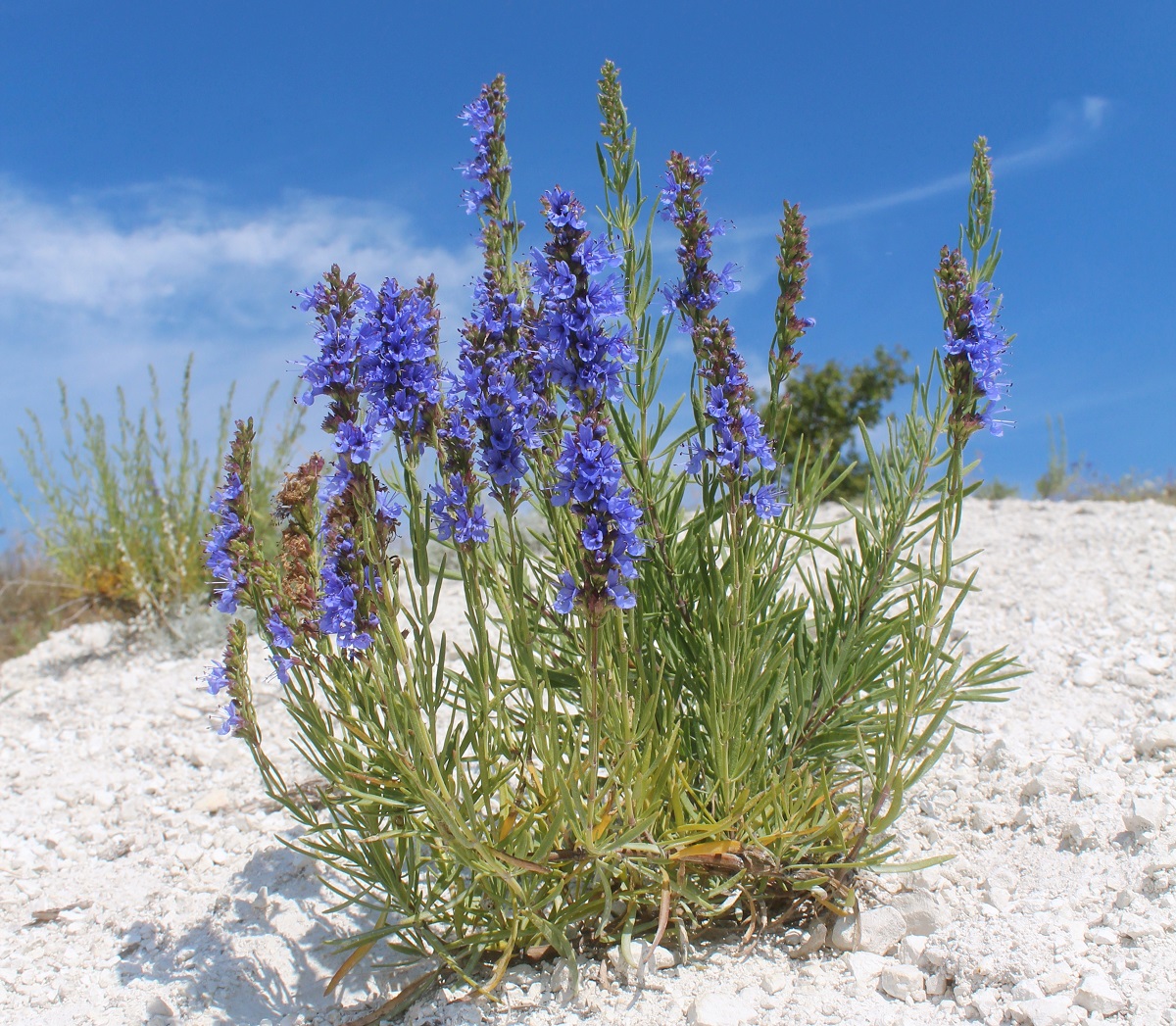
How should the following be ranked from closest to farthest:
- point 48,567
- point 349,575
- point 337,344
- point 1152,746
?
1. point 337,344
2. point 349,575
3. point 1152,746
4. point 48,567

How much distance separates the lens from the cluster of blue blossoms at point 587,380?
220cm

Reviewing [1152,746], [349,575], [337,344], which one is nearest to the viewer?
[337,344]

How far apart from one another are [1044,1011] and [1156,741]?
6.16 feet

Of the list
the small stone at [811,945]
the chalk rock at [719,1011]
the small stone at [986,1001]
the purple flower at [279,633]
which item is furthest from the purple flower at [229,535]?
the small stone at [986,1001]

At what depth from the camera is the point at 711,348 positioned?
8.58 feet

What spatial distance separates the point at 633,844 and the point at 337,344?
4.92 ft

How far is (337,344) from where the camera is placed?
231 cm

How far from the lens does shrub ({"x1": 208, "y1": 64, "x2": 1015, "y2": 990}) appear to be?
233cm

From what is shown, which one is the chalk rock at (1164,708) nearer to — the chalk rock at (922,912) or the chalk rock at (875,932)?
the chalk rock at (922,912)

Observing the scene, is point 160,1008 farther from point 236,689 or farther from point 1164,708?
point 1164,708

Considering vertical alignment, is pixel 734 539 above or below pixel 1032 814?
above

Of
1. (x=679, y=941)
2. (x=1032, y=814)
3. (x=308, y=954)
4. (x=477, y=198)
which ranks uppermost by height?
(x=477, y=198)

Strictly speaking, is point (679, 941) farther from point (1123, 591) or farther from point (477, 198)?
point (1123, 591)

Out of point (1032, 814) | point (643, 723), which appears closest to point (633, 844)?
point (643, 723)
